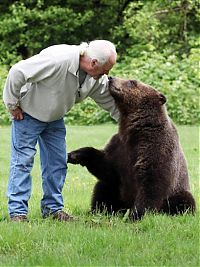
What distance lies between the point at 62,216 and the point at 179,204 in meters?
1.18

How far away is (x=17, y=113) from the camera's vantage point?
244 inches

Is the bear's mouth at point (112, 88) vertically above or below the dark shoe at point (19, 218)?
above

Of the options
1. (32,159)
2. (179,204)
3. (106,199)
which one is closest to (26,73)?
(32,159)

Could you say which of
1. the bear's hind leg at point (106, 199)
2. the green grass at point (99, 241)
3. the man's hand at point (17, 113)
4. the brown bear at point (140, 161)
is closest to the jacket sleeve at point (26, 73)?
the man's hand at point (17, 113)

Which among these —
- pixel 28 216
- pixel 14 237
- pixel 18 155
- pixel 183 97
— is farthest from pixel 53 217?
pixel 183 97

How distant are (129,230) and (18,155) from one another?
4.32 ft

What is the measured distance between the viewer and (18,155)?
629cm

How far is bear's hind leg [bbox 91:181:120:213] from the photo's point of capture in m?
7.04

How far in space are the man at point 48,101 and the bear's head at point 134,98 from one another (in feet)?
0.45

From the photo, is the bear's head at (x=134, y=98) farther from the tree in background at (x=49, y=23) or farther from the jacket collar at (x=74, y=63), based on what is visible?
the tree in background at (x=49, y=23)

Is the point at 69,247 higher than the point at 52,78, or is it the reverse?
the point at 52,78

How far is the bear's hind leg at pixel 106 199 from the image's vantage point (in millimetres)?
7039

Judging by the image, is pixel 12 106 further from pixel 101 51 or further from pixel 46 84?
pixel 101 51

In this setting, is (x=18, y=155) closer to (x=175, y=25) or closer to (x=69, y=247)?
(x=69, y=247)
